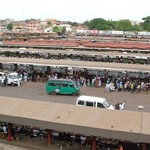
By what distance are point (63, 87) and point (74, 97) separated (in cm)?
116

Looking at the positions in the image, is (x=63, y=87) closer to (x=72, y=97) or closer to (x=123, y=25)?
(x=72, y=97)

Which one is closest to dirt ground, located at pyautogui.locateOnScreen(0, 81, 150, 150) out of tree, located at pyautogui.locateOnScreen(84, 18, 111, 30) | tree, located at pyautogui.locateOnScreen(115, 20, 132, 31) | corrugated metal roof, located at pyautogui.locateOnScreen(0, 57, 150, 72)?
corrugated metal roof, located at pyautogui.locateOnScreen(0, 57, 150, 72)

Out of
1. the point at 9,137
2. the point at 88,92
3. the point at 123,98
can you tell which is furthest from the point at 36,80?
the point at 9,137

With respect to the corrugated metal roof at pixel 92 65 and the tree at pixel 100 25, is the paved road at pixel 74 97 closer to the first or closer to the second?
the corrugated metal roof at pixel 92 65

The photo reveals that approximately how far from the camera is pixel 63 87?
25.2m

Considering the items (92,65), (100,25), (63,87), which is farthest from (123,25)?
(63,87)

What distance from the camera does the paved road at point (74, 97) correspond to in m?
23.5

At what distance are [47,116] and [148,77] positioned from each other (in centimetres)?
1624

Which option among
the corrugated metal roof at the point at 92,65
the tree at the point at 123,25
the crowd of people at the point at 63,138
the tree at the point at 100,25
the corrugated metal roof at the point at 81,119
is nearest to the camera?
the corrugated metal roof at the point at 81,119

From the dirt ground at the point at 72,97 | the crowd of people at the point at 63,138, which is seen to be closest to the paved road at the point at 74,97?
the dirt ground at the point at 72,97

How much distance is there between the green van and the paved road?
0.45 metres

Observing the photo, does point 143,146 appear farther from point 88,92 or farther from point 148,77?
point 148,77

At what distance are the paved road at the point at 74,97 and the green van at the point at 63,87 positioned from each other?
45 centimetres

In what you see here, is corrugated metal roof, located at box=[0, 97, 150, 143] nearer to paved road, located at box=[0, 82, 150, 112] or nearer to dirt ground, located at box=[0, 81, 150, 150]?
dirt ground, located at box=[0, 81, 150, 150]
